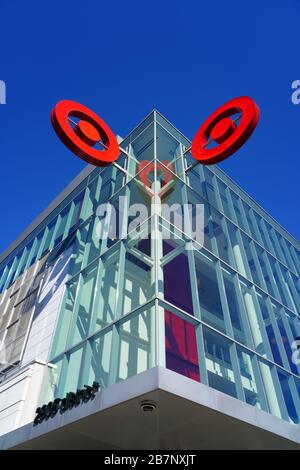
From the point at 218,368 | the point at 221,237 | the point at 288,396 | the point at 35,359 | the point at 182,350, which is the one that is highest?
the point at 221,237

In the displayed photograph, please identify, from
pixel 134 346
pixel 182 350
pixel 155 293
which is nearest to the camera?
pixel 155 293

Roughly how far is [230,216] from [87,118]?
8211 millimetres

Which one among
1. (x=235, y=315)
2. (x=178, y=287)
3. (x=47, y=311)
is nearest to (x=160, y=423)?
(x=47, y=311)

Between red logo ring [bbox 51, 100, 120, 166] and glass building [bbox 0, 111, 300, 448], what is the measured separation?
1.50m

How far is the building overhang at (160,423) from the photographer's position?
7.84 meters

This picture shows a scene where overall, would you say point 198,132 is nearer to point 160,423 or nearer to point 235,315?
point 235,315

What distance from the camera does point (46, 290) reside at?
16.3 metres

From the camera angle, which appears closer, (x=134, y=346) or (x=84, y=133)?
(x=134, y=346)

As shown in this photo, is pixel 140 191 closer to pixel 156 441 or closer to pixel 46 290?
pixel 46 290

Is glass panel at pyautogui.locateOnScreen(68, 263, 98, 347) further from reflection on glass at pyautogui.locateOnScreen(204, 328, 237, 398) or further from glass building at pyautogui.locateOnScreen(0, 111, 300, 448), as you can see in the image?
reflection on glass at pyautogui.locateOnScreen(204, 328, 237, 398)

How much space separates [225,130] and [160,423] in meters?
10.5

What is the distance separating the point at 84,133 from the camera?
563 inches

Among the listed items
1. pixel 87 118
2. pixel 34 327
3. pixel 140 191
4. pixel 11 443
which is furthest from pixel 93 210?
pixel 11 443

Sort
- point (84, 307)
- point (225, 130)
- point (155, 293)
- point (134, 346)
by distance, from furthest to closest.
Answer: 1. point (225, 130)
2. point (84, 307)
3. point (134, 346)
4. point (155, 293)
